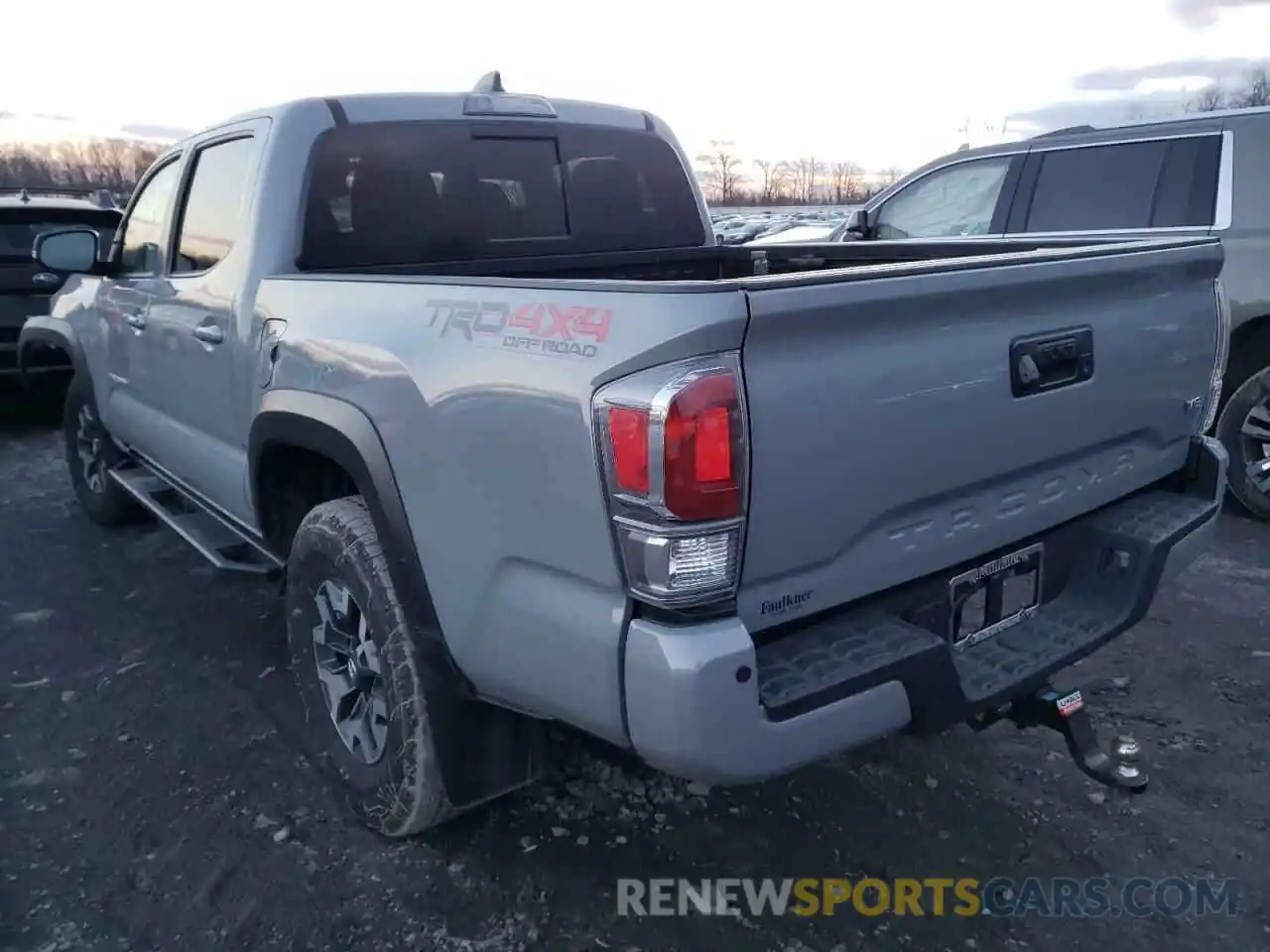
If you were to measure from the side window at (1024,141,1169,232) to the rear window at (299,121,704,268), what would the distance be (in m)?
2.76

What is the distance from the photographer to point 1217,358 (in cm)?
300

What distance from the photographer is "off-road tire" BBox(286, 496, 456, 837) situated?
2523mm

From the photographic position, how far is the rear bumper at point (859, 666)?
186 cm

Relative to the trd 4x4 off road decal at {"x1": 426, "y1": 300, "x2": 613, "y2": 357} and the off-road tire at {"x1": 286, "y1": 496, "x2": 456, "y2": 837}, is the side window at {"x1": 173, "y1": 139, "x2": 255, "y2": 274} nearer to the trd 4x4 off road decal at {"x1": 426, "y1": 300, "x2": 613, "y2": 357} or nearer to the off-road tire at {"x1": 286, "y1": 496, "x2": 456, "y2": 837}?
the off-road tire at {"x1": 286, "y1": 496, "x2": 456, "y2": 837}

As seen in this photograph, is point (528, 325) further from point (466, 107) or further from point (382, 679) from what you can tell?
point (466, 107)

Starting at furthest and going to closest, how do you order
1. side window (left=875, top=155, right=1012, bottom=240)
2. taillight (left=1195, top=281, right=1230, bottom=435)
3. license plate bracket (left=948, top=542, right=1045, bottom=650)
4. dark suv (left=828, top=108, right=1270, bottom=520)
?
side window (left=875, top=155, right=1012, bottom=240), dark suv (left=828, top=108, right=1270, bottom=520), taillight (left=1195, top=281, right=1230, bottom=435), license plate bracket (left=948, top=542, right=1045, bottom=650)

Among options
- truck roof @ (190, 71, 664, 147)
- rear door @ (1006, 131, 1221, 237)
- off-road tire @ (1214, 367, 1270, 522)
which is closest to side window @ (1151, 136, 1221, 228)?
rear door @ (1006, 131, 1221, 237)

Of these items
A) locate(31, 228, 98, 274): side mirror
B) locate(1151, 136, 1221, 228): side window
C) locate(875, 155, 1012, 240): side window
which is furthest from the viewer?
locate(875, 155, 1012, 240): side window

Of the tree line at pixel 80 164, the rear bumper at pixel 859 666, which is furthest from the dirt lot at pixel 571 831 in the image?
the tree line at pixel 80 164

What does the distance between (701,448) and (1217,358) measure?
6.57ft

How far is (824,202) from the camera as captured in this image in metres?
47.2

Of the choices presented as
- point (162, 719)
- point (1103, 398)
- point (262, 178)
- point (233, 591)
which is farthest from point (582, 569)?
point (233, 591)

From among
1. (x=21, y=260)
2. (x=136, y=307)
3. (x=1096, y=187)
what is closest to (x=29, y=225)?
(x=21, y=260)

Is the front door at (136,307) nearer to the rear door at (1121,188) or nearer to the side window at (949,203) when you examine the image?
the rear door at (1121,188)
